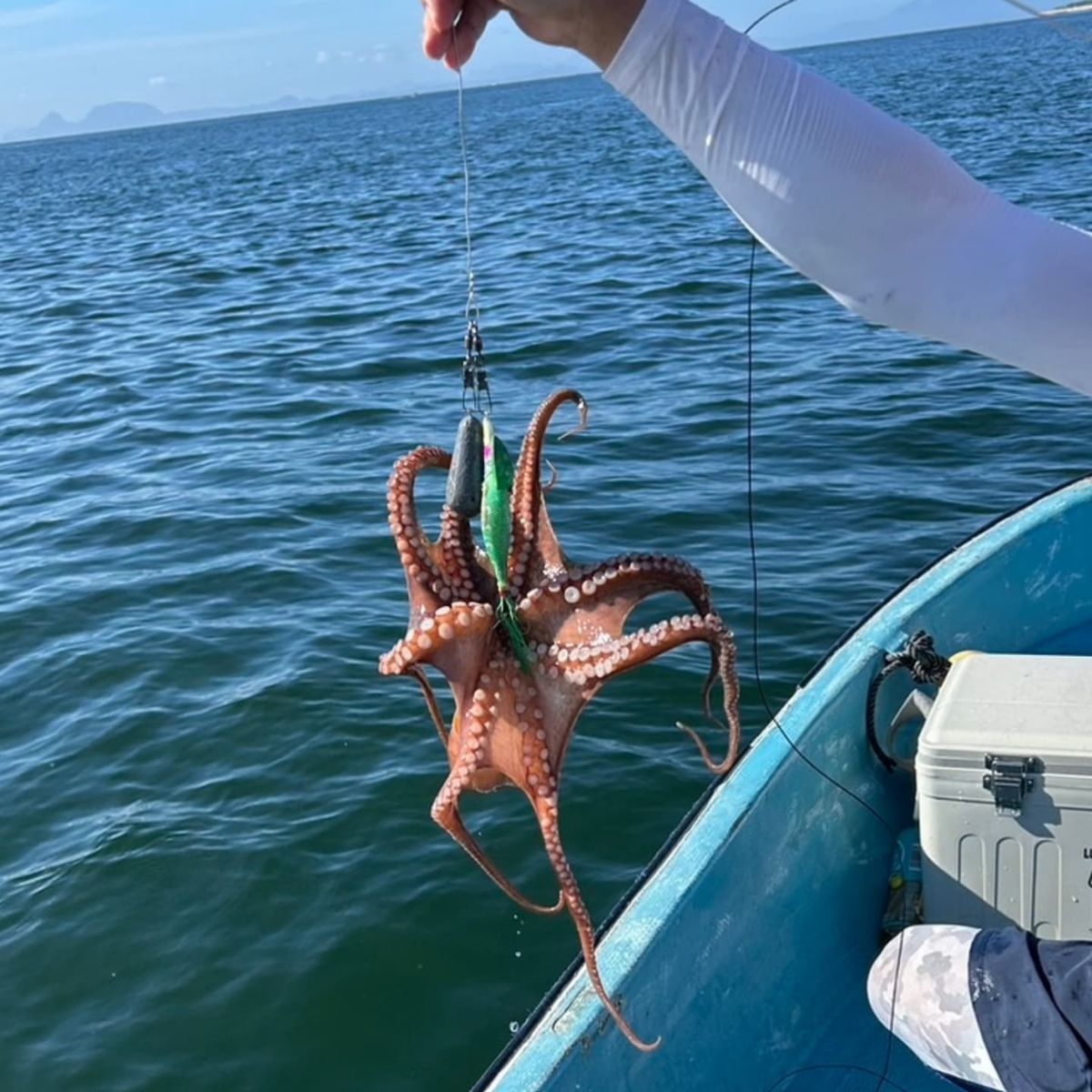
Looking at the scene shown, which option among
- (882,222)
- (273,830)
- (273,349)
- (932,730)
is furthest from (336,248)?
(882,222)

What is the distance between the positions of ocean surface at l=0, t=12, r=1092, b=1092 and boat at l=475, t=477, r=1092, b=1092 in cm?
124

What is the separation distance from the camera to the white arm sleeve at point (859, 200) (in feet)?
5.04

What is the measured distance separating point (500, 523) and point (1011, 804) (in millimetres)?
2031

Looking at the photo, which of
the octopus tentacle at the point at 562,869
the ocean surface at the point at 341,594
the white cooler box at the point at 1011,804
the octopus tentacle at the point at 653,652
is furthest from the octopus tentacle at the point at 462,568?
the ocean surface at the point at 341,594

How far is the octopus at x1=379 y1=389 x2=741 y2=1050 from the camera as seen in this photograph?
8.93ft

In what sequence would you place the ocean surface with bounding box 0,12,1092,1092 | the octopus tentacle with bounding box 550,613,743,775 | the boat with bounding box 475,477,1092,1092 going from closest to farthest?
the octopus tentacle with bounding box 550,613,743,775, the boat with bounding box 475,477,1092,1092, the ocean surface with bounding box 0,12,1092,1092

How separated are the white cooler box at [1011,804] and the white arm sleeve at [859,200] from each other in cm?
250

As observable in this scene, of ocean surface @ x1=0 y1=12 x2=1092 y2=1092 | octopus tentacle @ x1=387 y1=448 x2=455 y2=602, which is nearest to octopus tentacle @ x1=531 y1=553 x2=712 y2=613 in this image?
octopus tentacle @ x1=387 y1=448 x2=455 y2=602

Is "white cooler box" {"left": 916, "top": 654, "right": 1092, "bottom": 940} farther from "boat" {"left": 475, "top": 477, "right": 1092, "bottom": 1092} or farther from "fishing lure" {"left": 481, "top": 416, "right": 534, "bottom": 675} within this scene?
"fishing lure" {"left": 481, "top": 416, "right": 534, "bottom": 675}

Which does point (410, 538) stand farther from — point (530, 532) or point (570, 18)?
point (570, 18)

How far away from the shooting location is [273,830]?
6211 mm

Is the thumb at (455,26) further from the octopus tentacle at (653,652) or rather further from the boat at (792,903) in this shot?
the boat at (792,903)

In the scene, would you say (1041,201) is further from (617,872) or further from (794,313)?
(617,872)

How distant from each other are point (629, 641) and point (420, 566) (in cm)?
53
